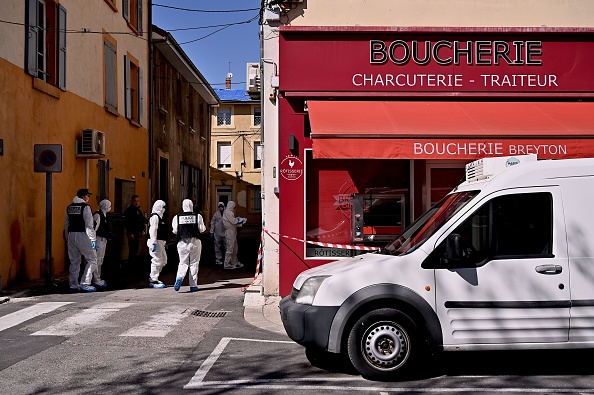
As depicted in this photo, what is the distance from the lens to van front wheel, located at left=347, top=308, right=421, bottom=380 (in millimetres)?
6125

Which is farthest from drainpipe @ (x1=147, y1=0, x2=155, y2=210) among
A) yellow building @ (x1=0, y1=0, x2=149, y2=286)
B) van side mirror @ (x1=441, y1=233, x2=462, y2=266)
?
van side mirror @ (x1=441, y1=233, x2=462, y2=266)

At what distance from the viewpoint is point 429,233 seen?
6465 mm

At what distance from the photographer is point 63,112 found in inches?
603

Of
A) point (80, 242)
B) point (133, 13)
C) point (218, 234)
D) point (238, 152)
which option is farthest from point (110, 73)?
point (238, 152)

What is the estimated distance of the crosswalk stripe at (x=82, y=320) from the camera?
27.5 feet

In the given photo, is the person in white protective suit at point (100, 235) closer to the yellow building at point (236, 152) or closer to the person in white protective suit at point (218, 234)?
the person in white protective suit at point (218, 234)

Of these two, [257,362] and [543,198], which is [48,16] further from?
[543,198]

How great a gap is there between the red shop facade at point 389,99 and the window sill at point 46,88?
5157 millimetres

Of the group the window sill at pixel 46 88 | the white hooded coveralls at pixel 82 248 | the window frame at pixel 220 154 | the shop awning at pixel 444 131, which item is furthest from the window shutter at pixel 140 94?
the window frame at pixel 220 154

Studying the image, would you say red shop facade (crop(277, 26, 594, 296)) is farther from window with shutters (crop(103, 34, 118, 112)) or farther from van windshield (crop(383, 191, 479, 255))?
window with shutters (crop(103, 34, 118, 112))

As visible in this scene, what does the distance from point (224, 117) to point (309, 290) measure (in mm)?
43038

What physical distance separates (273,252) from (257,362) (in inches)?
188

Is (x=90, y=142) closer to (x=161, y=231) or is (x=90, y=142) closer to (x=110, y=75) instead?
(x=110, y=75)

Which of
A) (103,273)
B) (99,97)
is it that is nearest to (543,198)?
(103,273)
